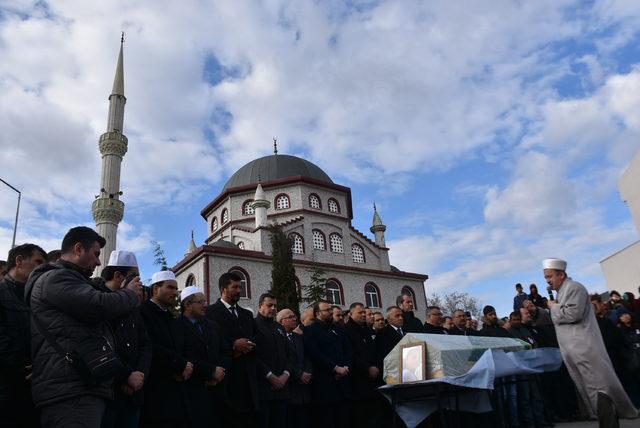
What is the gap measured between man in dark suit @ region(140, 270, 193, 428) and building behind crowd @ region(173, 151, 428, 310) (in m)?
20.2

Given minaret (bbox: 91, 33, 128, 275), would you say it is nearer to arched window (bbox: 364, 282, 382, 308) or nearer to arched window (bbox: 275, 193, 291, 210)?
arched window (bbox: 275, 193, 291, 210)

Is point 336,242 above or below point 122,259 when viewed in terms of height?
above

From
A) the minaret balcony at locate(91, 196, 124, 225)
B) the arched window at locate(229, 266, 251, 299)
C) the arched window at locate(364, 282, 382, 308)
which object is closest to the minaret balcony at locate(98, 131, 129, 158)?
the minaret balcony at locate(91, 196, 124, 225)

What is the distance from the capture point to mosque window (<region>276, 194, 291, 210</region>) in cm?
3144

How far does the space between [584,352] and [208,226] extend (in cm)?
3125

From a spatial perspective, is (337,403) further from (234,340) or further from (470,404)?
(234,340)

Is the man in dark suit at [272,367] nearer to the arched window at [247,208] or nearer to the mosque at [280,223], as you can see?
the mosque at [280,223]

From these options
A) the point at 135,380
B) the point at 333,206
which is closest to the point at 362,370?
the point at 135,380

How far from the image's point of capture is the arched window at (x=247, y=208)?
3134 cm

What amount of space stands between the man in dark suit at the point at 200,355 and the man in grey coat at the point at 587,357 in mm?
3833

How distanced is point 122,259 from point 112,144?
2199cm

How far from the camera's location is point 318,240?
30312 mm

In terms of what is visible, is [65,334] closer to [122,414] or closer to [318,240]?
[122,414]

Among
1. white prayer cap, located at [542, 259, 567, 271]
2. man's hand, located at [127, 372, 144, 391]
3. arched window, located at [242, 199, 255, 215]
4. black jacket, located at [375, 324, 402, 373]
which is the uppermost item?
arched window, located at [242, 199, 255, 215]
